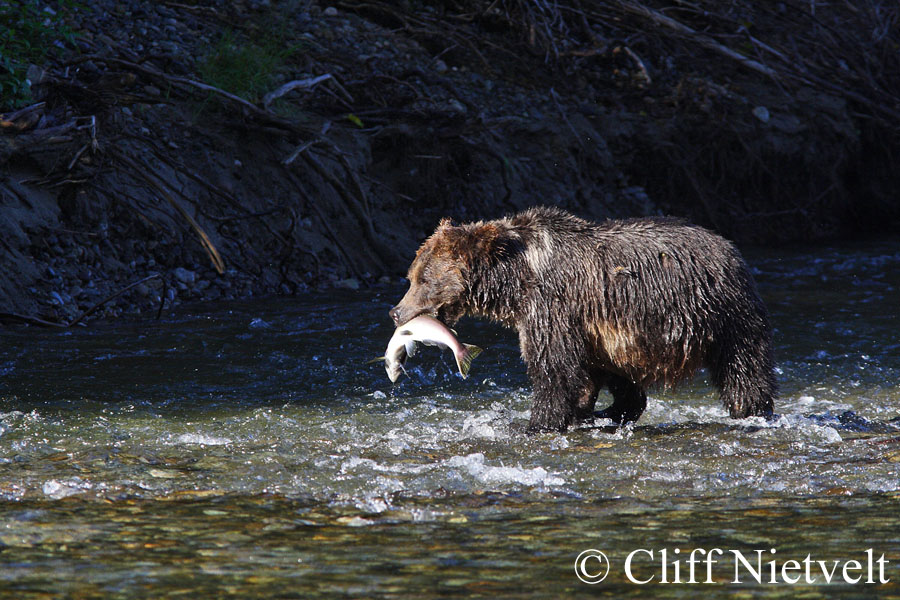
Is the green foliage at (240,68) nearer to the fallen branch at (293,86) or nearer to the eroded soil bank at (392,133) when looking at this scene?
the eroded soil bank at (392,133)

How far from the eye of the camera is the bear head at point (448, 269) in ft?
19.4

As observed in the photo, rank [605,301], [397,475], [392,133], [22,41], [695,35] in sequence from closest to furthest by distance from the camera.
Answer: [397,475] → [605,301] → [22,41] → [392,133] → [695,35]

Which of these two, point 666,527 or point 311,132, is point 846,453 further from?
point 311,132

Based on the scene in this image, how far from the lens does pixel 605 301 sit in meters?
5.79

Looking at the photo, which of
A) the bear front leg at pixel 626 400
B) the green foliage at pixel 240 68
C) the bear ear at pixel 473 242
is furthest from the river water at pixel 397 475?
the green foliage at pixel 240 68

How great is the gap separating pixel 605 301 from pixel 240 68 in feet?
21.0

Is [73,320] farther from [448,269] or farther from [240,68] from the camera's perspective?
[448,269]

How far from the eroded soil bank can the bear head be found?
393cm

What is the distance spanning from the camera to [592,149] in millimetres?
13109

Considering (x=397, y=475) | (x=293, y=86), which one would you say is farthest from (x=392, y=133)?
(x=397, y=475)

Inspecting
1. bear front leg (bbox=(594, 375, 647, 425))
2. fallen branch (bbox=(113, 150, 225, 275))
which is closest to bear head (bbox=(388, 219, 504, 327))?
bear front leg (bbox=(594, 375, 647, 425))

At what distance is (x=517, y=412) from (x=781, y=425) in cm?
163

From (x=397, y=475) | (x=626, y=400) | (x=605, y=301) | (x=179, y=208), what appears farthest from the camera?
(x=179, y=208)

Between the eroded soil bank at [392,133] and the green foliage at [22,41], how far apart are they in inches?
4.5
